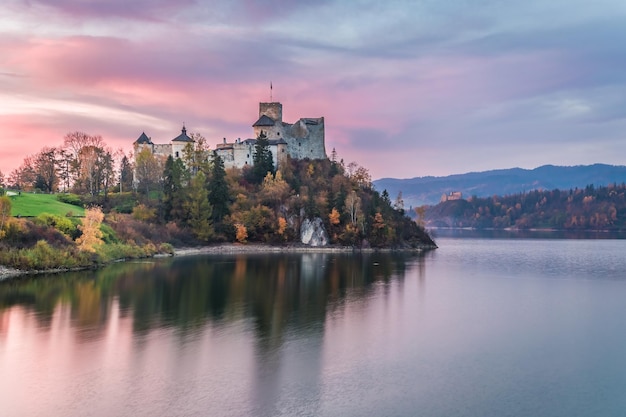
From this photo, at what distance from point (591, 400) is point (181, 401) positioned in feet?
40.6

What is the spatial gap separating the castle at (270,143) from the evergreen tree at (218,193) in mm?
9062

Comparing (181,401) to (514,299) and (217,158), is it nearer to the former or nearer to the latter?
(514,299)

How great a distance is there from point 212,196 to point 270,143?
1398 centimetres

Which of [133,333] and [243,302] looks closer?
[133,333]

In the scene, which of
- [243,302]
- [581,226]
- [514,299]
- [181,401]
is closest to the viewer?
[181,401]

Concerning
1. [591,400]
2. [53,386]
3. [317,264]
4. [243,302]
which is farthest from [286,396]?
[317,264]

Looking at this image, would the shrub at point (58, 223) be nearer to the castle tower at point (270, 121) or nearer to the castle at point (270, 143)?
the castle at point (270, 143)

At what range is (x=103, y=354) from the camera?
2036 cm

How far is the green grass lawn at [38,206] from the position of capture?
173ft

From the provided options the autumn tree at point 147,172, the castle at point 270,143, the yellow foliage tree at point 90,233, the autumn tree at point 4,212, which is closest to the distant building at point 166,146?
the castle at point 270,143

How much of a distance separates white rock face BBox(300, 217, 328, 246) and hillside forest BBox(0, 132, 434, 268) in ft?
2.30

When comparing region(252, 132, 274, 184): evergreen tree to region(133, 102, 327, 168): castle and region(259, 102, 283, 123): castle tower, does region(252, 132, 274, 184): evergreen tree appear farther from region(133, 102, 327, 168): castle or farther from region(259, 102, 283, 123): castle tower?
region(259, 102, 283, 123): castle tower

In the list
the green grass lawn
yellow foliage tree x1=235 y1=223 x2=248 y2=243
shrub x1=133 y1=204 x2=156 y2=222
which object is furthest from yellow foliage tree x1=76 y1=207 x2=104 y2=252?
yellow foliage tree x1=235 y1=223 x2=248 y2=243

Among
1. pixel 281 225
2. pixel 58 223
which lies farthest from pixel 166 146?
pixel 58 223
